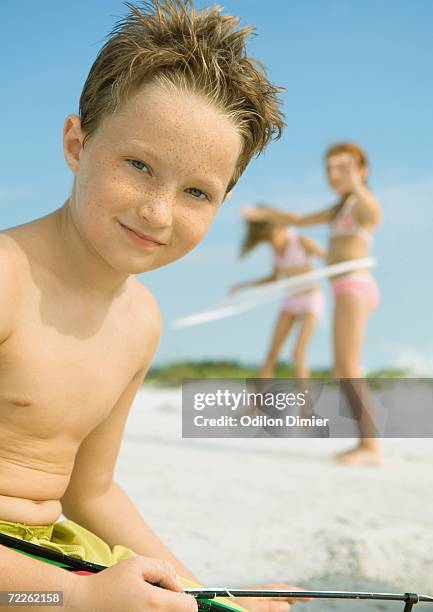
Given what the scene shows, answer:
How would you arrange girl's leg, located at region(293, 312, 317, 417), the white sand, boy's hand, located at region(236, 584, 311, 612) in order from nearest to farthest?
boy's hand, located at region(236, 584, 311, 612) < the white sand < girl's leg, located at region(293, 312, 317, 417)

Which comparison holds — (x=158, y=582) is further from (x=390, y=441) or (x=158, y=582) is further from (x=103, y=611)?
(x=390, y=441)

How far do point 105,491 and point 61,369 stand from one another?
0.25m

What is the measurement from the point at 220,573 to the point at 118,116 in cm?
116

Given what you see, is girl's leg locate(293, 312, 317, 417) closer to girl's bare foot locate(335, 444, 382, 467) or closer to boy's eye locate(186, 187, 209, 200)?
girl's bare foot locate(335, 444, 382, 467)

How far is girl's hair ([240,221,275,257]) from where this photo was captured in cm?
480

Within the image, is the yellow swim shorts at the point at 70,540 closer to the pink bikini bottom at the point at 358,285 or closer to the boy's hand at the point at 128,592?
the boy's hand at the point at 128,592

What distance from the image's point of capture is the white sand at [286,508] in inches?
68.1

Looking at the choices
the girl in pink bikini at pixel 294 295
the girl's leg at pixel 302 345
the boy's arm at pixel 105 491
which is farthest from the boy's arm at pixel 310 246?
the boy's arm at pixel 105 491

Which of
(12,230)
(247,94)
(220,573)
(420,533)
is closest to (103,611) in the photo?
(12,230)

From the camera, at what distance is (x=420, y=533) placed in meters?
2.05

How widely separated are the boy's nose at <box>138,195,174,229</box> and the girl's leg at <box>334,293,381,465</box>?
2.61 m

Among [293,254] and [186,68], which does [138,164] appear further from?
[293,254]

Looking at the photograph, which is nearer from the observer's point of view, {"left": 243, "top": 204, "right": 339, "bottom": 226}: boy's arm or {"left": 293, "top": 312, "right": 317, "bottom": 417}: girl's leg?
{"left": 243, "top": 204, "right": 339, "bottom": 226}: boy's arm

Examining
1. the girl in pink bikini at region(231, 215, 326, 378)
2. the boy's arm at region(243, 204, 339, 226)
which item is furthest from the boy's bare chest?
the girl in pink bikini at region(231, 215, 326, 378)
